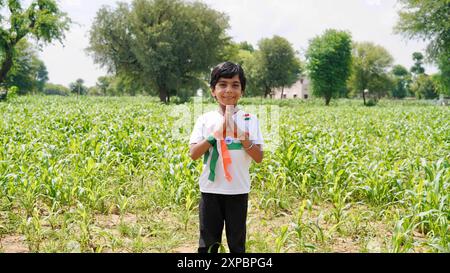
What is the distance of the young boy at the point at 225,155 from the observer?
233cm

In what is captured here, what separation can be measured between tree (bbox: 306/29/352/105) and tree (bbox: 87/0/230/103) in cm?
1528

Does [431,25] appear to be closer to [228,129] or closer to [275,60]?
[275,60]

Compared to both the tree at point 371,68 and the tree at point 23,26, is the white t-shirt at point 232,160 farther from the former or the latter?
the tree at point 371,68

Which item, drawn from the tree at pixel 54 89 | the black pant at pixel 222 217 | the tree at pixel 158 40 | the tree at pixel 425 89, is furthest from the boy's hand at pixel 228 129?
the tree at pixel 54 89

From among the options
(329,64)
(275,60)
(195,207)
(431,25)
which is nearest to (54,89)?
(275,60)

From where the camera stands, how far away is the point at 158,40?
34562mm

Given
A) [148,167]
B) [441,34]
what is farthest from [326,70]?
[148,167]

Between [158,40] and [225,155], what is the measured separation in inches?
1336

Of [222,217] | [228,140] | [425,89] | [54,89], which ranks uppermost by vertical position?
[54,89]

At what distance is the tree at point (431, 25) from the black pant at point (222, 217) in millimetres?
34628

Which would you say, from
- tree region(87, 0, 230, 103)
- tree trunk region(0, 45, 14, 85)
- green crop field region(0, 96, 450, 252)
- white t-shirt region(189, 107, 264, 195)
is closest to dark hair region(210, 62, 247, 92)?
white t-shirt region(189, 107, 264, 195)

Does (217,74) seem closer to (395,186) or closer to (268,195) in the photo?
(268,195)

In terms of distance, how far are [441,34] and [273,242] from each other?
118 ft
